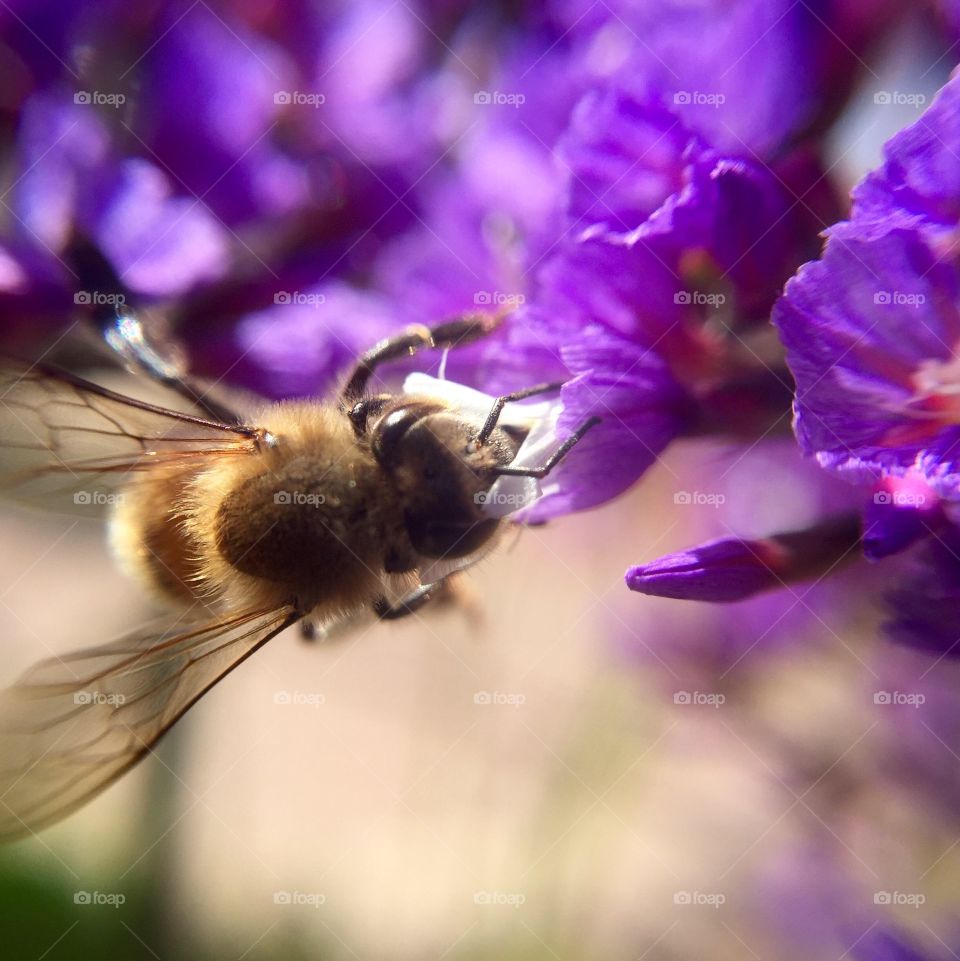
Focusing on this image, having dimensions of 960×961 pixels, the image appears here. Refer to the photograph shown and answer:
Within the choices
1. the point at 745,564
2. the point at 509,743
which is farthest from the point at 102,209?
the point at 509,743

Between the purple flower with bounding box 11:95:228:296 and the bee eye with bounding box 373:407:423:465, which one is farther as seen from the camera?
the purple flower with bounding box 11:95:228:296

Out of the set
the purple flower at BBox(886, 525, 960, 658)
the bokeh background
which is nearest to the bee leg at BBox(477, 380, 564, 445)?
the bokeh background

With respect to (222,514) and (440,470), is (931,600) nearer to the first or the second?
(440,470)

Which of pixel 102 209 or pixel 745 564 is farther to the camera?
pixel 102 209

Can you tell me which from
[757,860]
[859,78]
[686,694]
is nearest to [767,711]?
[686,694]

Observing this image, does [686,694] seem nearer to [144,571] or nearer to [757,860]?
[757,860]

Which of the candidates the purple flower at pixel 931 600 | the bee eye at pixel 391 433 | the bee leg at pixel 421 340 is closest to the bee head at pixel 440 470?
the bee eye at pixel 391 433

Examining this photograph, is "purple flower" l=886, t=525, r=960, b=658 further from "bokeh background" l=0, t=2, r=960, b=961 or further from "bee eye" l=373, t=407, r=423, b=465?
"bee eye" l=373, t=407, r=423, b=465
